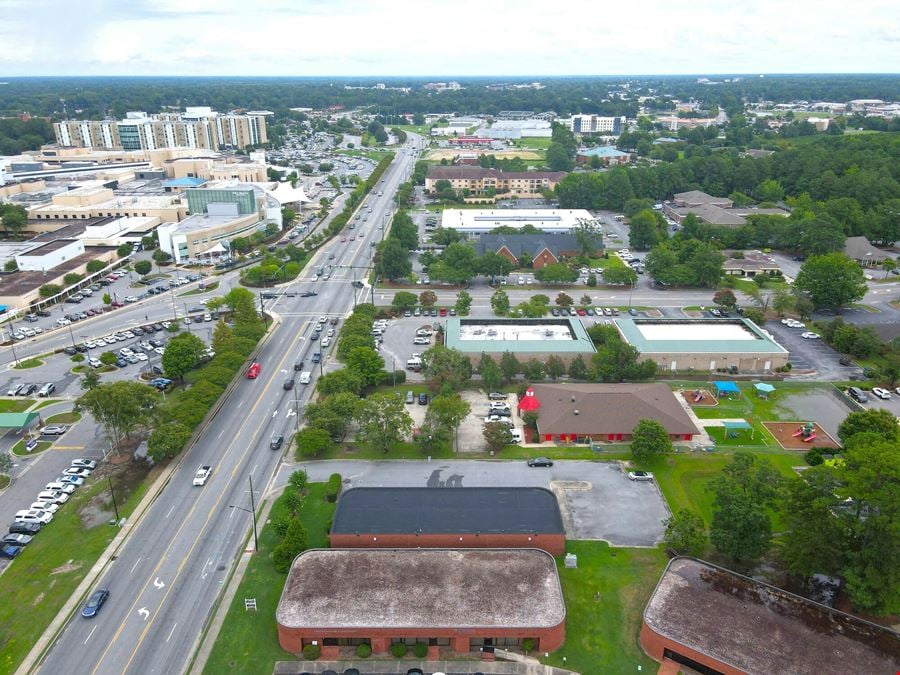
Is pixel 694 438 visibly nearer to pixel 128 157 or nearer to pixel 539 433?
pixel 539 433

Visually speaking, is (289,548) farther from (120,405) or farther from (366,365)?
(366,365)

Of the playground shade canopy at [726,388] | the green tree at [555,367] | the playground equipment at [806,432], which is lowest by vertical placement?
the playground equipment at [806,432]

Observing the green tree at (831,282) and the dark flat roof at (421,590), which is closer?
the dark flat roof at (421,590)

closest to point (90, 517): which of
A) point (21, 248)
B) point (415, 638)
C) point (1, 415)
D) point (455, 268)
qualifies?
point (1, 415)

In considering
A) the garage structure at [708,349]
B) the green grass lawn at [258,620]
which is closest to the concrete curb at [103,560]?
the green grass lawn at [258,620]

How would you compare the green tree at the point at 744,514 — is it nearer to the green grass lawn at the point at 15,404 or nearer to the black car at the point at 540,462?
the black car at the point at 540,462

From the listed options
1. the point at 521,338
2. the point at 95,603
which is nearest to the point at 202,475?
the point at 95,603

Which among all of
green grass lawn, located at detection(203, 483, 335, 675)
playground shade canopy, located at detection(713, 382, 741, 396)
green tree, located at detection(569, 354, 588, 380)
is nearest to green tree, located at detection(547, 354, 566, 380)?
green tree, located at detection(569, 354, 588, 380)
